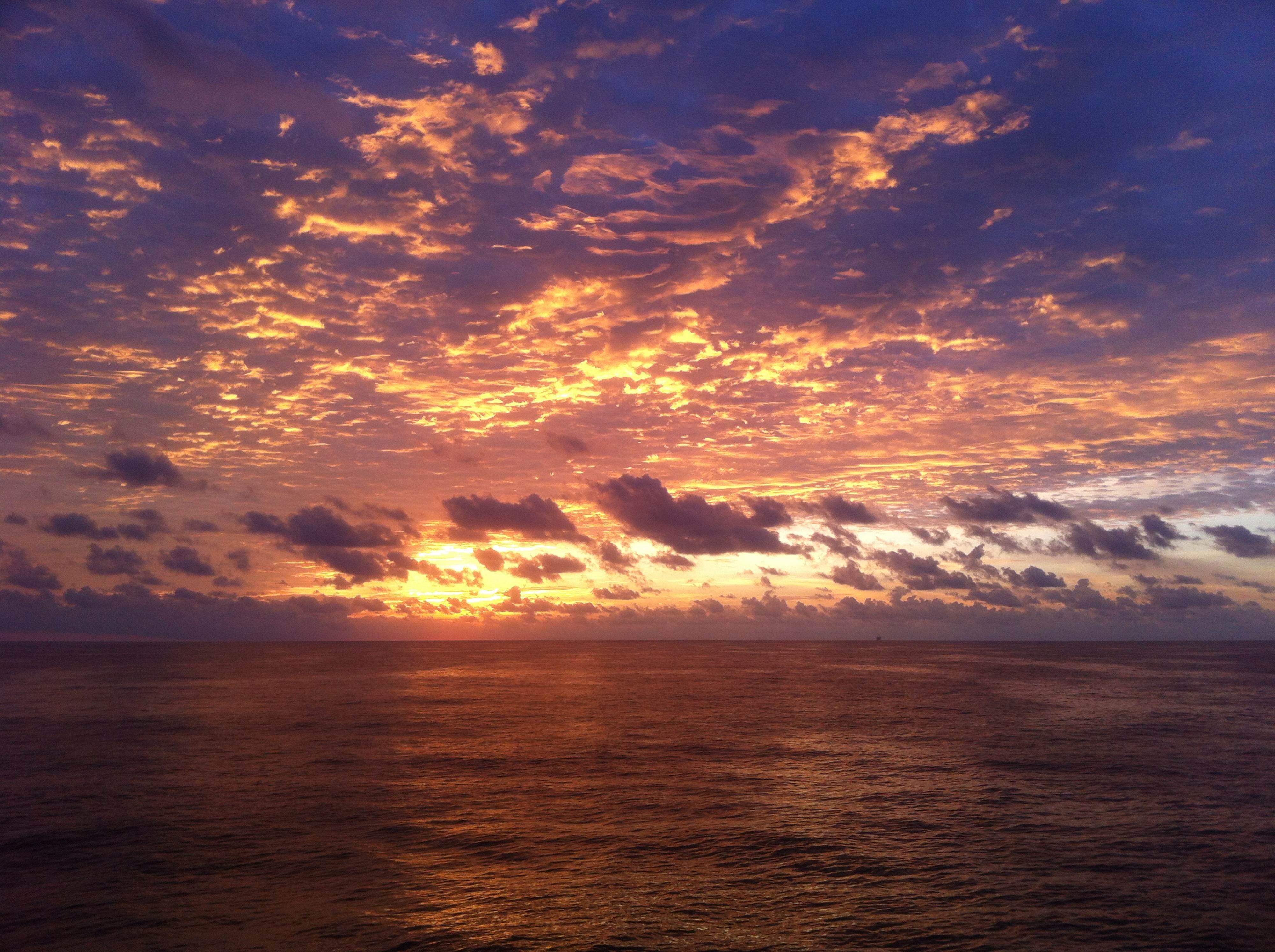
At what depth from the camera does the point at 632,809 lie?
38.8 meters

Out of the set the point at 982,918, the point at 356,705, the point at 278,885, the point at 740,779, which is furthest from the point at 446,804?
the point at 356,705

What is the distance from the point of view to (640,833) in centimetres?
3444

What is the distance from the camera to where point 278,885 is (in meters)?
28.0

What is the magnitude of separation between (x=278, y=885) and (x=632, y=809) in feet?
53.4

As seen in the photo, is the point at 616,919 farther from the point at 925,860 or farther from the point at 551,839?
the point at 925,860

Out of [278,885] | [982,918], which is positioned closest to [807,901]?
Result: [982,918]

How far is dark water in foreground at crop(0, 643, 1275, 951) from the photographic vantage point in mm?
24422

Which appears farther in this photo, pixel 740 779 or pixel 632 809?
pixel 740 779

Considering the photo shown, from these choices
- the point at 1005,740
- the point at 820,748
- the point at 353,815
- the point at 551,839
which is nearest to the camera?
the point at 551,839

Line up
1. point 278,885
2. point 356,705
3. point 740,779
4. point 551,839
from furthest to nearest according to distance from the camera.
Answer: point 356,705 < point 740,779 < point 551,839 < point 278,885

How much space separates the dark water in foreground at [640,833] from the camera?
80.1 feet

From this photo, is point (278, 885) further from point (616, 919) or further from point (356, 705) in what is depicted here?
point (356, 705)

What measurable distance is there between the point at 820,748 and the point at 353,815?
32.4 meters

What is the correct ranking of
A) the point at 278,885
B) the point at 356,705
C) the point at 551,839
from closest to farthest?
the point at 278,885 → the point at 551,839 → the point at 356,705
